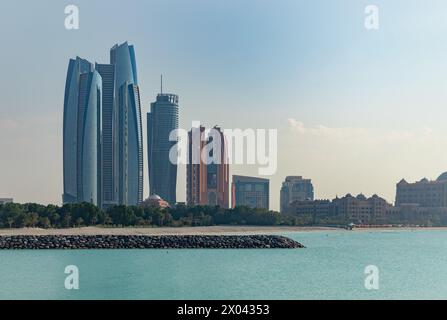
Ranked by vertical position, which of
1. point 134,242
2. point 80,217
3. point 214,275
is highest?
point 80,217

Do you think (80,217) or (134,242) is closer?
(134,242)

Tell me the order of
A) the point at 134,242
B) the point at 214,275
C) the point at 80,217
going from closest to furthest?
the point at 214,275 < the point at 134,242 < the point at 80,217

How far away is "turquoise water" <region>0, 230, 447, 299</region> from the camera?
3997cm

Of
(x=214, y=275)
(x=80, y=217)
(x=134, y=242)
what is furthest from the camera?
(x=80, y=217)

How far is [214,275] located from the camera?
4953 cm

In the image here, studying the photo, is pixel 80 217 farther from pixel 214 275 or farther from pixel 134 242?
pixel 214 275

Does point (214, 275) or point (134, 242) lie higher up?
point (134, 242)

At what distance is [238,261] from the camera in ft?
201

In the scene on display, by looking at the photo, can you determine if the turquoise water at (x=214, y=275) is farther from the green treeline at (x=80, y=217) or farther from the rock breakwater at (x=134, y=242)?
the green treeline at (x=80, y=217)

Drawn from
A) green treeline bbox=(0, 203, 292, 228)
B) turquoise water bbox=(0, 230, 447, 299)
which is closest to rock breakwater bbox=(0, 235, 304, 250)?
turquoise water bbox=(0, 230, 447, 299)

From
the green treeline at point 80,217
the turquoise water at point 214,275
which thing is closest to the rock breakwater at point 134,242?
the turquoise water at point 214,275

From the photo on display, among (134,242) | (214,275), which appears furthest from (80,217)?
(214,275)

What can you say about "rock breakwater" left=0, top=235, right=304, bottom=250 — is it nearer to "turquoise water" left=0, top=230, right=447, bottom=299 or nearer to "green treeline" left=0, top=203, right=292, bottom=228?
"turquoise water" left=0, top=230, right=447, bottom=299
